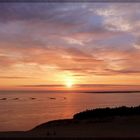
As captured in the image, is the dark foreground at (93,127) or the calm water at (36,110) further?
A: the calm water at (36,110)

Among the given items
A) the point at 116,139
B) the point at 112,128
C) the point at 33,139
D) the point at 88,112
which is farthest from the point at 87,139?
the point at 88,112

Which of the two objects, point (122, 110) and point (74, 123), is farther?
point (122, 110)

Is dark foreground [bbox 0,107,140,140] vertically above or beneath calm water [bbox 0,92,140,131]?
beneath

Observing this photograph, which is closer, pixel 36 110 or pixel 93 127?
pixel 93 127

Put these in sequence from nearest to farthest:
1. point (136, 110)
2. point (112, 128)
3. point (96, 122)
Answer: point (112, 128), point (96, 122), point (136, 110)

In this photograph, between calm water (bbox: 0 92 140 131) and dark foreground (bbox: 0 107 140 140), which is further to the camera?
calm water (bbox: 0 92 140 131)

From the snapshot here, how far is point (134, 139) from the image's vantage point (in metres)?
9.37

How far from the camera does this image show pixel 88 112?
807 inches

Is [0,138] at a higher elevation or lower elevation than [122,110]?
lower

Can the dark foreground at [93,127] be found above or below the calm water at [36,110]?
below

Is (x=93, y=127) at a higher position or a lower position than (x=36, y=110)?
lower

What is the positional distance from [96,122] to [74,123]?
1079mm

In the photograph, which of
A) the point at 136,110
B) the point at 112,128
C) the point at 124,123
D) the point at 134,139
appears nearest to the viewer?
the point at 134,139

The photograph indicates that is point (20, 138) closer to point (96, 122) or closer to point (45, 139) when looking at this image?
point (45, 139)
